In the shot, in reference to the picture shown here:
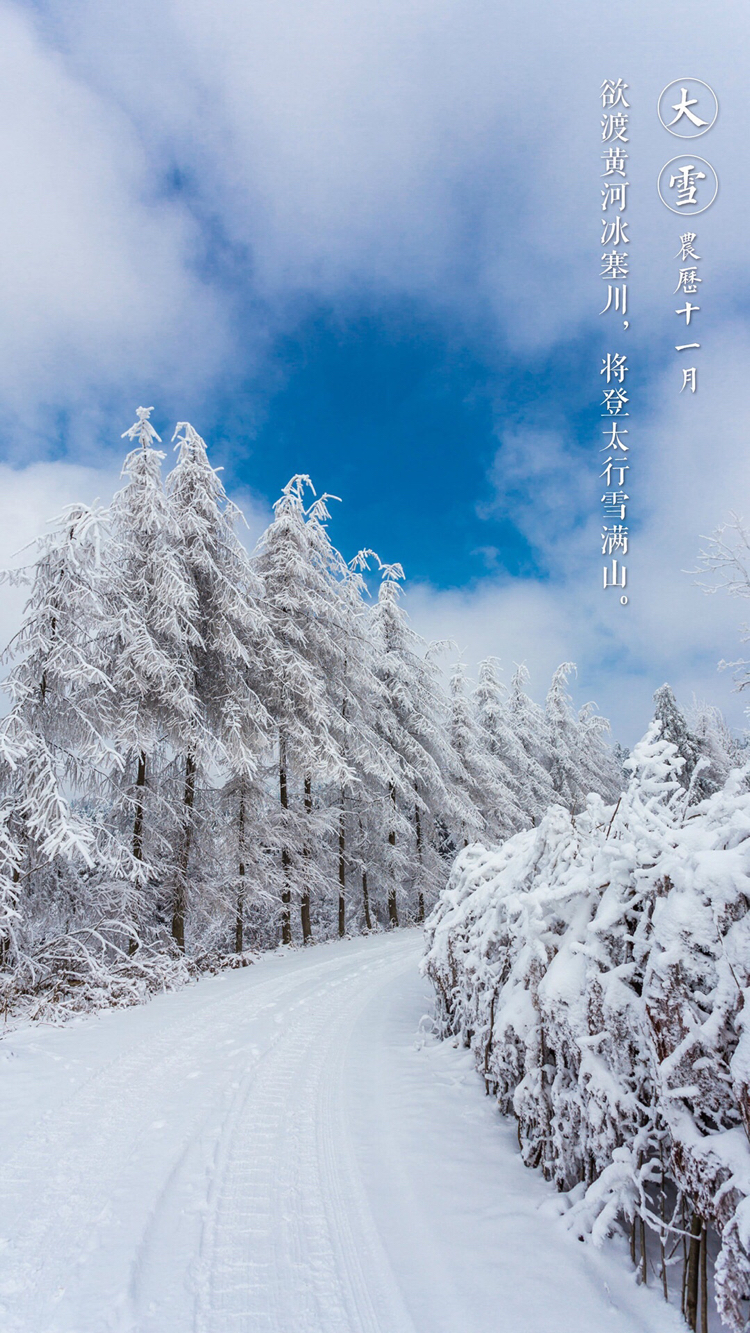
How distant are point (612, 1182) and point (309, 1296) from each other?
123cm

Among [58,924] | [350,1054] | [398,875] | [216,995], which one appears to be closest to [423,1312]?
[350,1054]

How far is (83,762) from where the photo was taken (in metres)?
8.42

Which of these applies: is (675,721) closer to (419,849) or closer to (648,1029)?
(419,849)

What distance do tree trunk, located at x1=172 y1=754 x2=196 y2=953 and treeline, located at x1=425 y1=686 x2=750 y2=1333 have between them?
8092 mm

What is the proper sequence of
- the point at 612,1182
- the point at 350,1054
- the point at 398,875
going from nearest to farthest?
the point at 612,1182 → the point at 350,1054 → the point at 398,875

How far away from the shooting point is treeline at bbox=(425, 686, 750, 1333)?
200 centimetres

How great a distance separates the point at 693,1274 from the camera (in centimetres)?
211

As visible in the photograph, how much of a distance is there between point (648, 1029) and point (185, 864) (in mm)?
9706

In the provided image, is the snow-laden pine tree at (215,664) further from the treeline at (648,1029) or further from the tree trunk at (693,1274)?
the tree trunk at (693,1274)

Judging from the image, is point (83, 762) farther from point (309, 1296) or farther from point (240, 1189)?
point (309, 1296)

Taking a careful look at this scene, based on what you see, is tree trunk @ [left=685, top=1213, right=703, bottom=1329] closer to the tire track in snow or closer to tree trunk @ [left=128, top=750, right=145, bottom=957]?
the tire track in snow

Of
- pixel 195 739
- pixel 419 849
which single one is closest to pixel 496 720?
pixel 419 849

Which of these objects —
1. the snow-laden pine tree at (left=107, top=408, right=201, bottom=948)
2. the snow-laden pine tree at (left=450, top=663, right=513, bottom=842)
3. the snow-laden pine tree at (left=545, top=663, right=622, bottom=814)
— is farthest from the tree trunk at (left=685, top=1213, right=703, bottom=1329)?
the snow-laden pine tree at (left=545, top=663, right=622, bottom=814)

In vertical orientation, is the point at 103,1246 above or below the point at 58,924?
below
